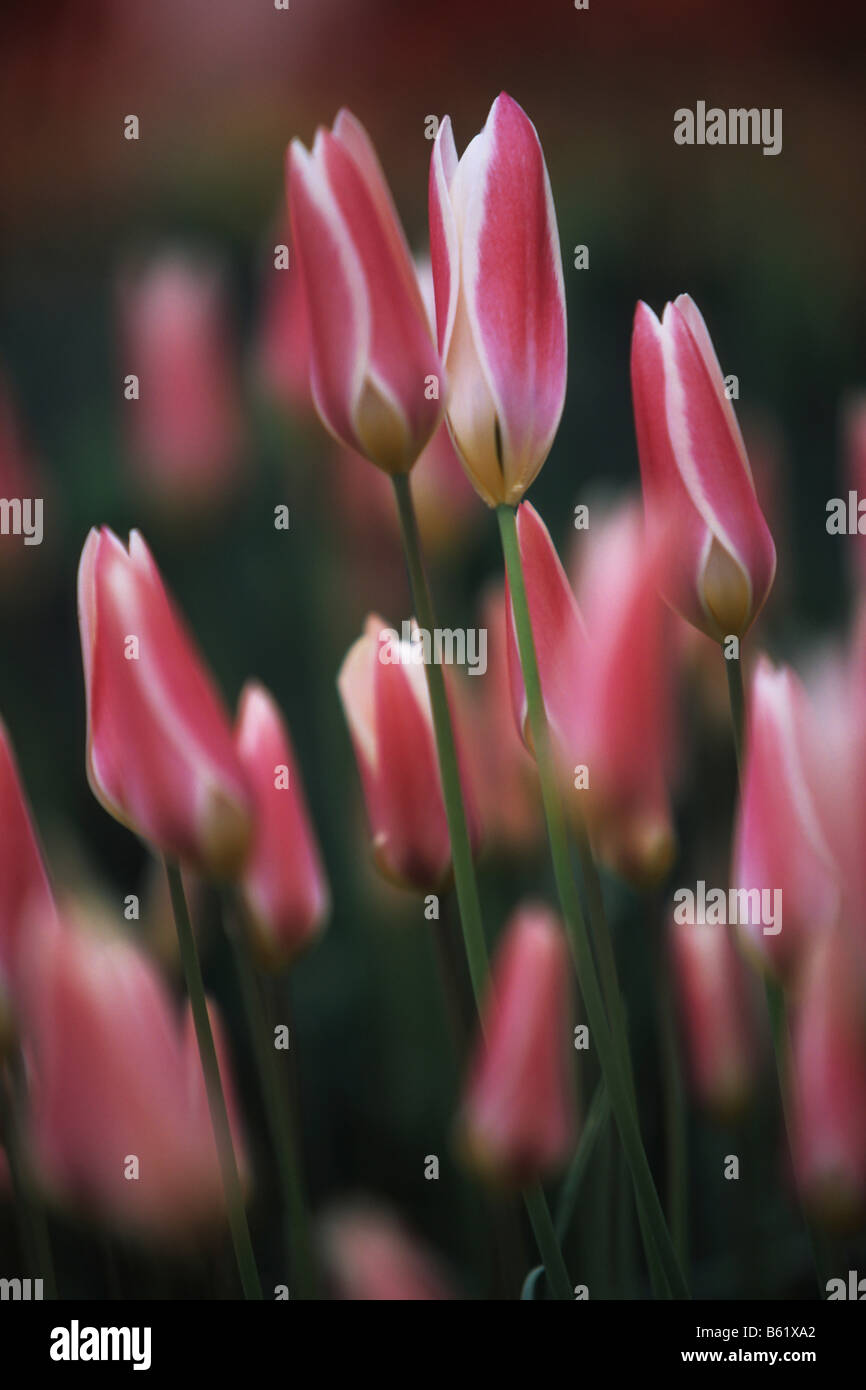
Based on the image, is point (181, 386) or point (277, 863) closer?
point (277, 863)

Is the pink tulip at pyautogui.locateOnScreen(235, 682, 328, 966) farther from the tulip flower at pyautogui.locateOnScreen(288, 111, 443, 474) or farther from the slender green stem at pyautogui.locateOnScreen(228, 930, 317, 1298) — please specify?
the tulip flower at pyautogui.locateOnScreen(288, 111, 443, 474)

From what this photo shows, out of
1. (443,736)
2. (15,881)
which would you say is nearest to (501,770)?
(443,736)

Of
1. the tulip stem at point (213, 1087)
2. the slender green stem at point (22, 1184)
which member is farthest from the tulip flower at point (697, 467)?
the slender green stem at point (22, 1184)

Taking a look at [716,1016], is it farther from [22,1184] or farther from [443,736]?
[22,1184]

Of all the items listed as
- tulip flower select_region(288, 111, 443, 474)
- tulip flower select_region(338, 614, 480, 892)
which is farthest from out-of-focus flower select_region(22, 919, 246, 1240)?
tulip flower select_region(288, 111, 443, 474)
